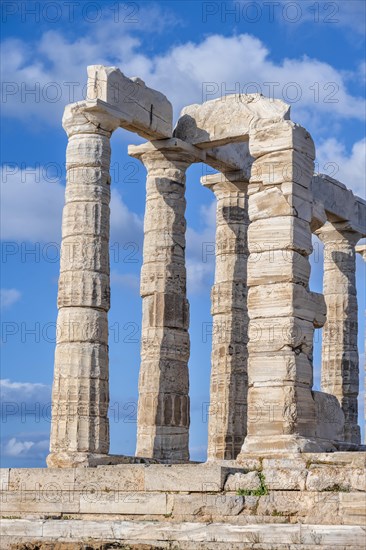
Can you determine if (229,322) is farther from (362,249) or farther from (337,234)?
(362,249)

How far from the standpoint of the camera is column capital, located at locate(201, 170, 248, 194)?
32.6 m

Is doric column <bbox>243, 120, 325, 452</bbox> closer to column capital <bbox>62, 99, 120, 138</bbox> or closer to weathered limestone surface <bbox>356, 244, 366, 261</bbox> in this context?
column capital <bbox>62, 99, 120, 138</bbox>

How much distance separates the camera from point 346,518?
18.9 metres

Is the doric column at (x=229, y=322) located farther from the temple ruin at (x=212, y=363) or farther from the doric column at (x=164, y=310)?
the doric column at (x=164, y=310)

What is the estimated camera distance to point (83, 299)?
26.2 m

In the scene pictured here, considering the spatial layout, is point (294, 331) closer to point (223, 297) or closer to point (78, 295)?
point (78, 295)

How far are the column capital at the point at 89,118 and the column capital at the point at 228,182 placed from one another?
21.0 feet

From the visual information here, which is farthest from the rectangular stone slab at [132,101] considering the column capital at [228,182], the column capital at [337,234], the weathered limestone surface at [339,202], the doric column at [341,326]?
the doric column at [341,326]

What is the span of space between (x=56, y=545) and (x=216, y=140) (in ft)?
46.0

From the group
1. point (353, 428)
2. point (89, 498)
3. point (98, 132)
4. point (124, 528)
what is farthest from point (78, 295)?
point (353, 428)

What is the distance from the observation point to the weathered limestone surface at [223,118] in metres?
27.8

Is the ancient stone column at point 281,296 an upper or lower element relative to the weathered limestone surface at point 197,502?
upper

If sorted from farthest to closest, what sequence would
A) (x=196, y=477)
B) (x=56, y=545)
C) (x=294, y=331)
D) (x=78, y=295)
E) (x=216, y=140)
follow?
(x=216, y=140)
(x=78, y=295)
(x=294, y=331)
(x=196, y=477)
(x=56, y=545)

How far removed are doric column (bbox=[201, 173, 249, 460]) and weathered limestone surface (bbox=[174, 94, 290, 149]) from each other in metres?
2.97
